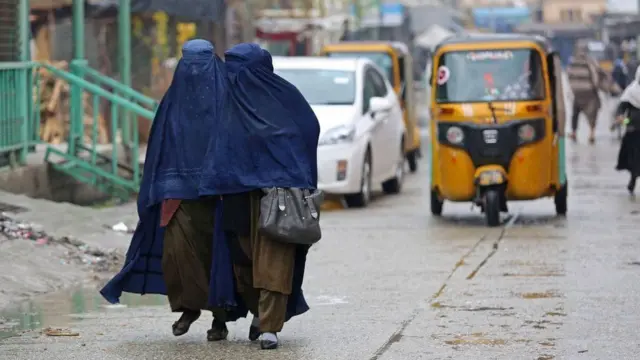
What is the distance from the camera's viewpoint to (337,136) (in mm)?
17031

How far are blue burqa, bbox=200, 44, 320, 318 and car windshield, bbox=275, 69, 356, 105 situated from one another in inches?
381

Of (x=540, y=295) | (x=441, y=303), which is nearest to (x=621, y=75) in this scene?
(x=540, y=295)

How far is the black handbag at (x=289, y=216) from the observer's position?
26.0 ft

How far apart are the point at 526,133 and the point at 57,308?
6.37 m

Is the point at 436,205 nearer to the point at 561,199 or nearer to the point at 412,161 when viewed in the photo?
the point at 561,199

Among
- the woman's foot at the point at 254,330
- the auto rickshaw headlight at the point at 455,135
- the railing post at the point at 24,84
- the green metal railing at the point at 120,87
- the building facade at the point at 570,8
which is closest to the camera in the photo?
the woman's foot at the point at 254,330

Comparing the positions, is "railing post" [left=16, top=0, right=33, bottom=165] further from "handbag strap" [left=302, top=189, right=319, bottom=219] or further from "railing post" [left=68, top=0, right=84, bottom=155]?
"handbag strap" [left=302, top=189, right=319, bottom=219]

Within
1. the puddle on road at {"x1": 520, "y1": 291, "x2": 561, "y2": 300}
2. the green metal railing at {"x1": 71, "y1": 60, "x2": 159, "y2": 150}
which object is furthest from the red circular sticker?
the puddle on road at {"x1": 520, "y1": 291, "x2": 561, "y2": 300}

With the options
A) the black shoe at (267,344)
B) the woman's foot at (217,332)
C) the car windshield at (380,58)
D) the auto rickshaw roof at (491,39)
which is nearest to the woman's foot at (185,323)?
the woman's foot at (217,332)

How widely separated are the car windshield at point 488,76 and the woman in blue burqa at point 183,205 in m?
7.31

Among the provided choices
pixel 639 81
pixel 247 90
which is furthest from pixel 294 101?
pixel 639 81

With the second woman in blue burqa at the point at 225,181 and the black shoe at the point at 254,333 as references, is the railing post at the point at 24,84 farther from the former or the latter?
the black shoe at the point at 254,333

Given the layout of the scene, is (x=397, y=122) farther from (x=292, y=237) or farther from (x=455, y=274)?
(x=292, y=237)

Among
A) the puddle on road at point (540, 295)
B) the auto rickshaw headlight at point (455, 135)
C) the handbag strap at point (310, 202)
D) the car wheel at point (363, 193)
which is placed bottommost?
the car wheel at point (363, 193)
